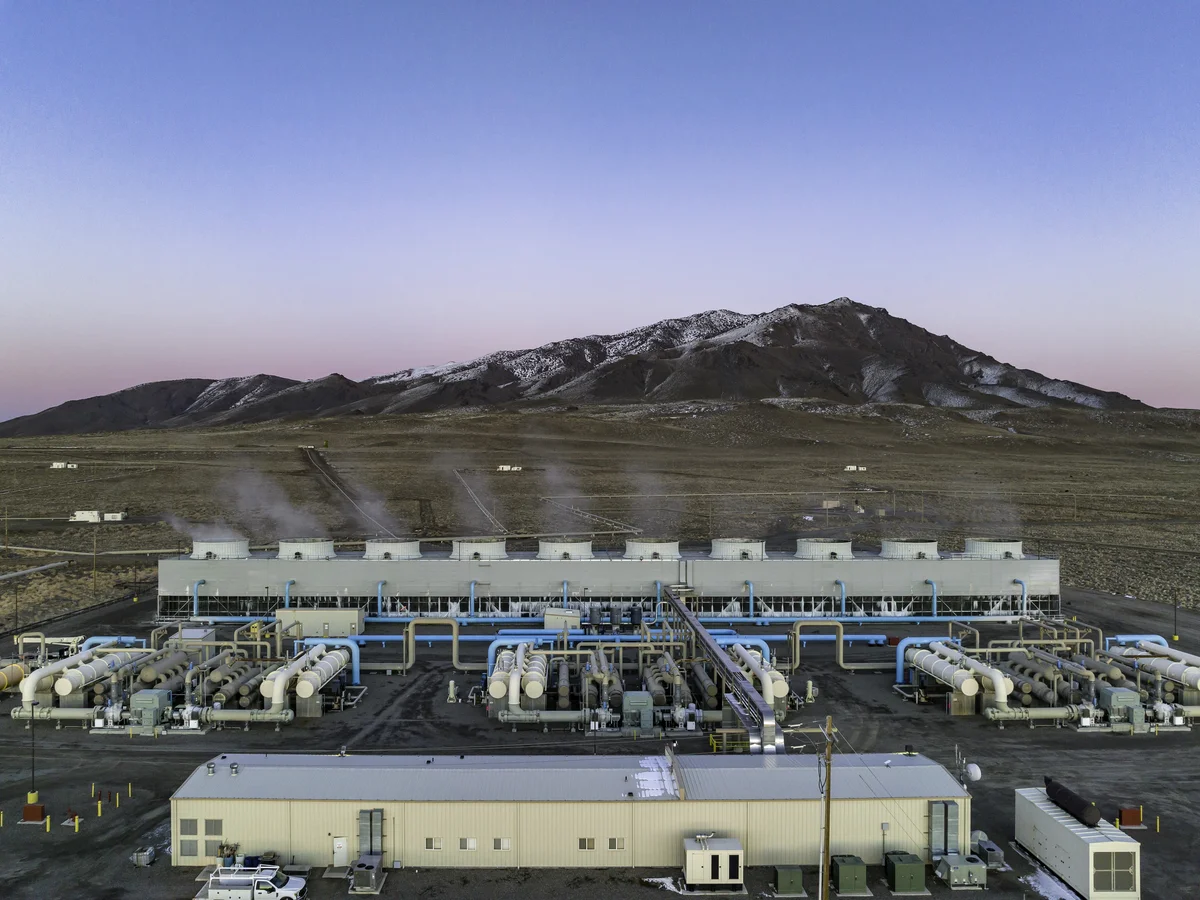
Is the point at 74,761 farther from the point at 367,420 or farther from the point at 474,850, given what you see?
the point at 367,420

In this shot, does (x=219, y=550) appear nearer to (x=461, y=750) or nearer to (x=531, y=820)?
(x=461, y=750)

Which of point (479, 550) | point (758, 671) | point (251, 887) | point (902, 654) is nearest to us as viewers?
point (251, 887)

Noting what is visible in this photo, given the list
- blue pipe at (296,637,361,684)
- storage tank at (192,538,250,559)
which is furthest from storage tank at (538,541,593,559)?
storage tank at (192,538,250,559)

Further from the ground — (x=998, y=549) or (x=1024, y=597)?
(x=998, y=549)

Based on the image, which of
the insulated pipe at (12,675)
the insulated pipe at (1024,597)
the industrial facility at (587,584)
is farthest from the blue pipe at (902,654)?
the insulated pipe at (12,675)

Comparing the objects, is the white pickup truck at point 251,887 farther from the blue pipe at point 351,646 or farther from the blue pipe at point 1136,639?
the blue pipe at point 1136,639

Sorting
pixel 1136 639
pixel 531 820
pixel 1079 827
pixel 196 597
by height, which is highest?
pixel 196 597

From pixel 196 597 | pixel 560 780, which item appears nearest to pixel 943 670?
pixel 560 780

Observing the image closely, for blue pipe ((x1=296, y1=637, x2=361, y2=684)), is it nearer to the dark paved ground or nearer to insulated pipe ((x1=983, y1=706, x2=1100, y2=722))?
the dark paved ground
